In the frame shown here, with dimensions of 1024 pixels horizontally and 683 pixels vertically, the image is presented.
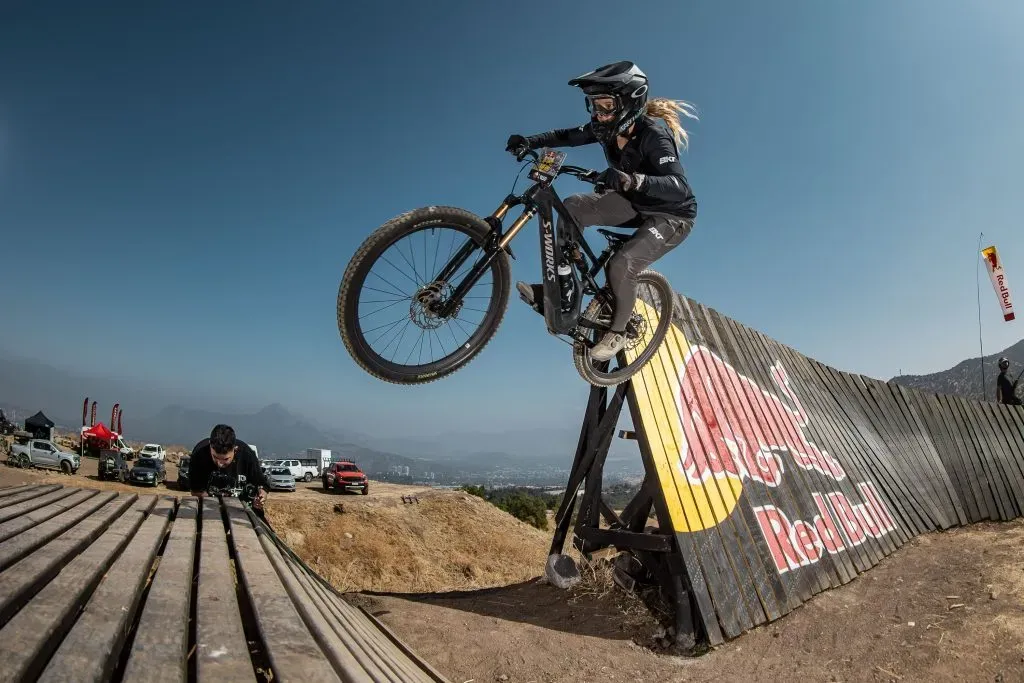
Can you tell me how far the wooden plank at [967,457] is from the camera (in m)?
13.6

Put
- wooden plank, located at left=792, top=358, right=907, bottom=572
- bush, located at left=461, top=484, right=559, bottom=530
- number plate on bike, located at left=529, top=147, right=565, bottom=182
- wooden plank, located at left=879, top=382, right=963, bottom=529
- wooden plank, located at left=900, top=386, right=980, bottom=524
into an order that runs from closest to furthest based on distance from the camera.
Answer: number plate on bike, located at left=529, top=147, right=565, bottom=182
wooden plank, located at left=792, top=358, right=907, bottom=572
wooden plank, located at left=879, top=382, right=963, bottom=529
wooden plank, located at left=900, top=386, right=980, bottom=524
bush, located at left=461, top=484, right=559, bottom=530

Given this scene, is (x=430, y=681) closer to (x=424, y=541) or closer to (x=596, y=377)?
(x=596, y=377)

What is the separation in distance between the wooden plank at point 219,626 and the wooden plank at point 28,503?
1.98 m

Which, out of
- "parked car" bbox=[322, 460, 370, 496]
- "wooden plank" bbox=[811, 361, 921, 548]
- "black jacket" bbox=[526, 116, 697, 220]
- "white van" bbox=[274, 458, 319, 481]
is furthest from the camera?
"white van" bbox=[274, 458, 319, 481]

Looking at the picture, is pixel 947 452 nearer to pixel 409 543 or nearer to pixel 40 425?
pixel 409 543

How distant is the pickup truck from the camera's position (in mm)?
26281

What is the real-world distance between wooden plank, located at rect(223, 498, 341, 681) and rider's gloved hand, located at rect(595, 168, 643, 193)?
440cm

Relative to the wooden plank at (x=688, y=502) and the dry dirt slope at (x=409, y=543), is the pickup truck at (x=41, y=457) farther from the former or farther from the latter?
the wooden plank at (x=688, y=502)

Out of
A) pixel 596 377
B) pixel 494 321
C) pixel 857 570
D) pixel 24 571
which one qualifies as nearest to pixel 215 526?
pixel 24 571

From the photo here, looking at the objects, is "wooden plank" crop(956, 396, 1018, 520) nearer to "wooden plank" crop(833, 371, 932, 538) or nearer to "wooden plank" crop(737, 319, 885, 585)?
"wooden plank" crop(833, 371, 932, 538)

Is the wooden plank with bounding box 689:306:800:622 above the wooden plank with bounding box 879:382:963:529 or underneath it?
underneath

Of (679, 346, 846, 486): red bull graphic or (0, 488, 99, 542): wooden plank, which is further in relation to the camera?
(679, 346, 846, 486): red bull graphic

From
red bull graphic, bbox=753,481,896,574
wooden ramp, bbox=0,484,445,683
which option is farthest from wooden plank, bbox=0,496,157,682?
red bull graphic, bbox=753,481,896,574

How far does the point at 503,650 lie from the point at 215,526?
3.60m
